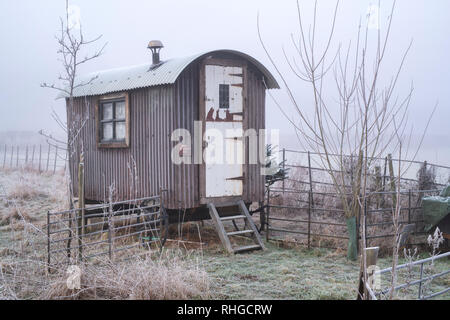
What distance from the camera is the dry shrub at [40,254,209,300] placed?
578cm

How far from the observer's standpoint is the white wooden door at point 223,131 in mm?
9766

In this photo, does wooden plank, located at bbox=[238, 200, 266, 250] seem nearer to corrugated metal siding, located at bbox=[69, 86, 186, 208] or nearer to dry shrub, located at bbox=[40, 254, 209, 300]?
corrugated metal siding, located at bbox=[69, 86, 186, 208]

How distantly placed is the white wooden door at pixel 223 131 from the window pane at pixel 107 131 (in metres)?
2.83

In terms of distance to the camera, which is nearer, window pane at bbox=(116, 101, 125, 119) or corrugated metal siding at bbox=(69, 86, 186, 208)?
corrugated metal siding at bbox=(69, 86, 186, 208)

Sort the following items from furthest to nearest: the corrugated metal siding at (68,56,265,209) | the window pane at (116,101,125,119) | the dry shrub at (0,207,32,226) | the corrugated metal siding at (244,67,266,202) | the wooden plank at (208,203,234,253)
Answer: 1. the dry shrub at (0,207,32,226)
2. the window pane at (116,101,125,119)
3. the corrugated metal siding at (244,67,266,202)
4. the corrugated metal siding at (68,56,265,209)
5. the wooden plank at (208,203,234,253)

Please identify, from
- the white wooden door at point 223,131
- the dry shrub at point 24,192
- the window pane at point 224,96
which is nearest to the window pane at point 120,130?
the white wooden door at point 223,131

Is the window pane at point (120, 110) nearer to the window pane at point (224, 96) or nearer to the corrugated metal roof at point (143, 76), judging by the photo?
the corrugated metal roof at point (143, 76)

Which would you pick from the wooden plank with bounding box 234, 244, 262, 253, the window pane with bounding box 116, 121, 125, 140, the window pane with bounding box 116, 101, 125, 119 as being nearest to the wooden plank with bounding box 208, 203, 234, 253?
the wooden plank with bounding box 234, 244, 262, 253

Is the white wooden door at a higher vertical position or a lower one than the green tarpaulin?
higher

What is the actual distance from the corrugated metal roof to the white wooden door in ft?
1.83

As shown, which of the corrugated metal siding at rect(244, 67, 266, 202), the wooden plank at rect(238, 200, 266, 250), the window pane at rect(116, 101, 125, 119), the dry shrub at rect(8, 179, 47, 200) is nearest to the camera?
the wooden plank at rect(238, 200, 266, 250)

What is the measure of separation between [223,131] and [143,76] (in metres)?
2.19
